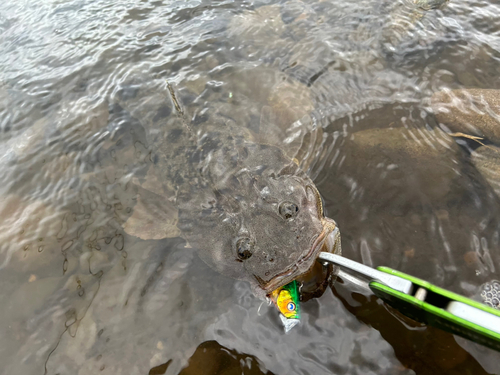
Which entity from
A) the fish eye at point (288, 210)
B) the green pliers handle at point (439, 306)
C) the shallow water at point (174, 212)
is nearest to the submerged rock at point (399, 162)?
the shallow water at point (174, 212)

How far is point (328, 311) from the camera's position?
2977mm

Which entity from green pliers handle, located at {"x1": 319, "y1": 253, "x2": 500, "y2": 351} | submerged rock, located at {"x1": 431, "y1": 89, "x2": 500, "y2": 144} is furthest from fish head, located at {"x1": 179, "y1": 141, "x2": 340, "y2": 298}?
submerged rock, located at {"x1": 431, "y1": 89, "x2": 500, "y2": 144}

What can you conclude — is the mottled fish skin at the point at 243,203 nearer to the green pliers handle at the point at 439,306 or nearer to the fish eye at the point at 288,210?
the fish eye at the point at 288,210

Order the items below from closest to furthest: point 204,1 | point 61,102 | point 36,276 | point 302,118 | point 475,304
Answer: point 475,304 → point 36,276 → point 302,118 → point 61,102 → point 204,1

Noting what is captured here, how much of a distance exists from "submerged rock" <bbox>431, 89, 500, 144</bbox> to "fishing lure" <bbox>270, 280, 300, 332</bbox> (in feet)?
9.89

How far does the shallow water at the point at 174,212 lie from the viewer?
2986 mm

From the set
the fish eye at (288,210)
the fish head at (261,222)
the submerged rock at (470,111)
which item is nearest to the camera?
the fish head at (261,222)

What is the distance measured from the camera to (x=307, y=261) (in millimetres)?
2928

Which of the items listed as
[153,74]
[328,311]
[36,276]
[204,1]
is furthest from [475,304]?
[204,1]

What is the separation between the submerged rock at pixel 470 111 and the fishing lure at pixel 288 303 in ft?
9.89

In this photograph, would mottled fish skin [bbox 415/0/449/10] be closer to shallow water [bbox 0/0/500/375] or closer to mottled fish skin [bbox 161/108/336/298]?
shallow water [bbox 0/0/500/375]

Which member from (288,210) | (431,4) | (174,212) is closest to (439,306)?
(288,210)

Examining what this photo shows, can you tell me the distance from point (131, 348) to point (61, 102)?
186 inches

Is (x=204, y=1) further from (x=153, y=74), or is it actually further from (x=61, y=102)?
(x=61, y=102)
